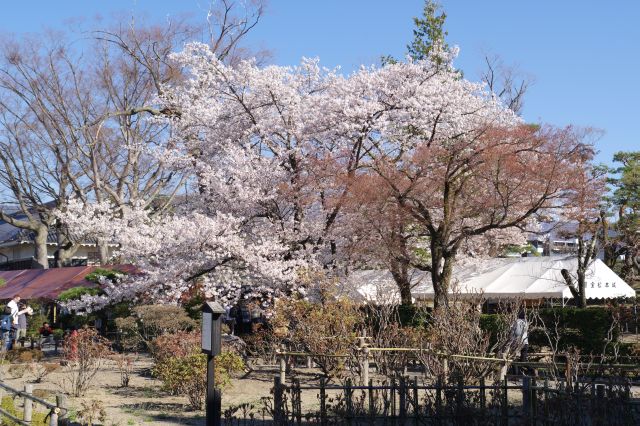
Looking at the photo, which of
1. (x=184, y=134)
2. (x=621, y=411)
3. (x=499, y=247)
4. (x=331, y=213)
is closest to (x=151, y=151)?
(x=184, y=134)

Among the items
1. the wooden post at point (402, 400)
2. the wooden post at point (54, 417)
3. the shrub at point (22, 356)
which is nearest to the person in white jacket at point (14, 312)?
the shrub at point (22, 356)

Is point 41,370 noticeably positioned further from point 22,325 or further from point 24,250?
point 24,250

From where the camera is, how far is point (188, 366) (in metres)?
11.9

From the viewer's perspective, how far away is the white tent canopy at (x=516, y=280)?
2088 cm

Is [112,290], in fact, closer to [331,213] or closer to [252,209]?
[252,209]

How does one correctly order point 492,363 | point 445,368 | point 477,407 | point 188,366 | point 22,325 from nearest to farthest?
point 477,407 → point 492,363 → point 445,368 → point 188,366 → point 22,325

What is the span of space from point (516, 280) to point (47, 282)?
Answer: 574 inches

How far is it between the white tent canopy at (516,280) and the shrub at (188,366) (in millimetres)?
7208

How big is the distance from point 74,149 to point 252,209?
513 inches

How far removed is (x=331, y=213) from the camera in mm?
19094

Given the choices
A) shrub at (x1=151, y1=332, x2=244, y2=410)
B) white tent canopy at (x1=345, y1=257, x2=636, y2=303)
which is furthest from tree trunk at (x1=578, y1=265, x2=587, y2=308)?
shrub at (x1=151, y1=332, x2=244, y2=410)

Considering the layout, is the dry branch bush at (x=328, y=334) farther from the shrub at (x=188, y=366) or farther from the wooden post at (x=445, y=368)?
the wooden post at (x=445, y=368)

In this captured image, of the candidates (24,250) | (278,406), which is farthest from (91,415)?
(24,250)

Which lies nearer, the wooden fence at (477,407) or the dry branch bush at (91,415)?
the wooden fence at (477,407)
